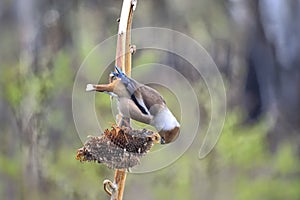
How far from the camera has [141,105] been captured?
0.62m

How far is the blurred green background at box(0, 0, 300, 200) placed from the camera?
2.00 metres

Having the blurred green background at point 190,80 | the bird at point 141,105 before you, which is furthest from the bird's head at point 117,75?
the blurred green background at point 190,80

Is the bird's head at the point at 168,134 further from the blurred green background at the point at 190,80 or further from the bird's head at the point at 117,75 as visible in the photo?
the blurred green background at the point at 190,80

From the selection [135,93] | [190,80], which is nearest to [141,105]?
[135,93]

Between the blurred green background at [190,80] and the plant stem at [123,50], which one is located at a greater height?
the blurred green background at [190,80]

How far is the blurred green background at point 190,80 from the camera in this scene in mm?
1999

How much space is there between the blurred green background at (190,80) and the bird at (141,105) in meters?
1.27

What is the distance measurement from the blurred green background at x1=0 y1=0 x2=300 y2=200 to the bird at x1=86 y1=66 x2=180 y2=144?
4.15 ft

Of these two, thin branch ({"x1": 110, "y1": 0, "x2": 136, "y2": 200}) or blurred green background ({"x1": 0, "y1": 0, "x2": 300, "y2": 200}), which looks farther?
blurred green background ({"x1": 0, "y1": 0, "x2": 300, "y2": 200})

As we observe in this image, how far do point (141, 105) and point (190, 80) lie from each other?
131 centimetres

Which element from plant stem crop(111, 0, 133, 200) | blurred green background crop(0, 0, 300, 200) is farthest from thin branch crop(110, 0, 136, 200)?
blurred green background crop(0, 0, 300, 200)

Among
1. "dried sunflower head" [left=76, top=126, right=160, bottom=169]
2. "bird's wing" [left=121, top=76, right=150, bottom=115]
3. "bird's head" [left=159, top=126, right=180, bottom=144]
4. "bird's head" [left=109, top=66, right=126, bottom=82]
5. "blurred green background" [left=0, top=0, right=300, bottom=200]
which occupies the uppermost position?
"blurred green background" [left=0, top=0, right=300, bottom=200]

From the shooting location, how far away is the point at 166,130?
0.62 m

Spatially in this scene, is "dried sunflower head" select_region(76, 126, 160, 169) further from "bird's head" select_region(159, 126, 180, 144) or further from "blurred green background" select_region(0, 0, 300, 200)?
"blurred green background" select_region(0, 0, 300, 200)
